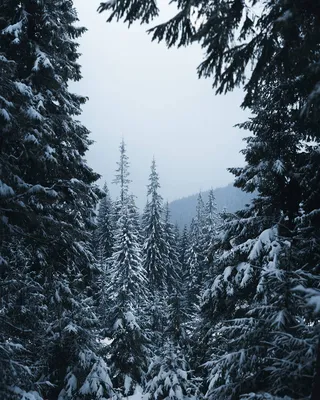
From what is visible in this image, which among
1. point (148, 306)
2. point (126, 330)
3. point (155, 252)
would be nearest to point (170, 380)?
point (126, 330)

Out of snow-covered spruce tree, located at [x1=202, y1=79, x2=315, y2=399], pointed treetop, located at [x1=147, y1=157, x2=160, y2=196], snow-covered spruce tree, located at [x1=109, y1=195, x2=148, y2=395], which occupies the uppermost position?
pointed treetop, located at [x1=147, y1=157, x2=160, y2=196]

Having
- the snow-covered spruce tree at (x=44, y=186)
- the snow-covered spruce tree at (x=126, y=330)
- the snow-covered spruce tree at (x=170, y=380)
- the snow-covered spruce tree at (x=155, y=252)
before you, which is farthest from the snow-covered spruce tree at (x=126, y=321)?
the snow-covered spruce tree at (x=44, y=186)

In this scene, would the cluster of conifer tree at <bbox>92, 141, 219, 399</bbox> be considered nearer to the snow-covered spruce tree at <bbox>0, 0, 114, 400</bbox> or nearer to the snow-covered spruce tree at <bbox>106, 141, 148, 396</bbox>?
the snow-covered spruce tree at <bbox>106, 141, 148, 396</bbox>

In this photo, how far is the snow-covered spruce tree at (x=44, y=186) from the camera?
6.59 meters

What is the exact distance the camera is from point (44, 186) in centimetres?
866

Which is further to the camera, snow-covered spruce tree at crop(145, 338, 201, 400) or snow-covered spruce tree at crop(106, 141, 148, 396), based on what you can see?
snow-covered spruce tree at crop(106, 141, 148, 396)

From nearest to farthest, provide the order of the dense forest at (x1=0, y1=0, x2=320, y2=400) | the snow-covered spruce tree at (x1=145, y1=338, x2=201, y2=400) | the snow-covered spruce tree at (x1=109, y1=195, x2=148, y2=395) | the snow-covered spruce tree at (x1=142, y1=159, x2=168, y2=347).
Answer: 1. the dense forest at (x1=0, y1=0, x2=320, y2=400)
2. the snow-covered spruce tree at (x1=145, y1=338, x2=201, y2=400)
3. the snow-covered spruce tree at (x1=109, y1=195, x2=148, y2=395)
4. the snow-covered spruce tree at (x1=142, y1=159, x2=168, y2=347)

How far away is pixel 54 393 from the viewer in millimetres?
11602

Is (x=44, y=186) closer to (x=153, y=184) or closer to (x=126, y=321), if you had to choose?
(x=126, y=321)

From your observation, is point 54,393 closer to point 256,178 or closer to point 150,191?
point 256,178

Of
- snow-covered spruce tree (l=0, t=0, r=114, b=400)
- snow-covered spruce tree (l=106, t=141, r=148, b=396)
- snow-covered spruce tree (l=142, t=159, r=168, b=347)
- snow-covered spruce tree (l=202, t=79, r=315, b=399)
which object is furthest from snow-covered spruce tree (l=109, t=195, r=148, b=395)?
snow-covered spruce tree (l=202, t=79, r=315, b=399)

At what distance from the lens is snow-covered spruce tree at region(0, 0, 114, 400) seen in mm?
6590

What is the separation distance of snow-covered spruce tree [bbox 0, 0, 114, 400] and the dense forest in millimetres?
40

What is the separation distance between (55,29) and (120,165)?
102ft
